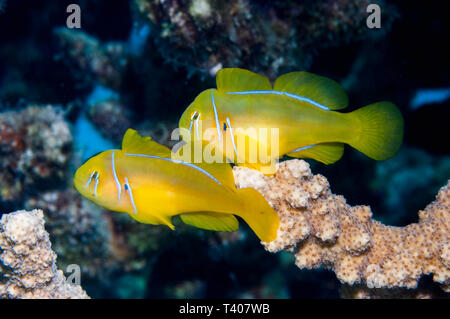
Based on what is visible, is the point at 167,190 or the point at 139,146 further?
the point at 139,146

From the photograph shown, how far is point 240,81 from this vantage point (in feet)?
8.33

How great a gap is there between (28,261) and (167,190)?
1.10m

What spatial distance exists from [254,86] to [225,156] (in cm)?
58

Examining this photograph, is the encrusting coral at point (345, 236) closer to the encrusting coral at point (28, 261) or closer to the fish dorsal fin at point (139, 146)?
the fish dorsal fin at point (139, 146)

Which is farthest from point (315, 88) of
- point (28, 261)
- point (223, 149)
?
point (28, 261)

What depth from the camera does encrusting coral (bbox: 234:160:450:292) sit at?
2.42 meters

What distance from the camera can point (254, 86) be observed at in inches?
100

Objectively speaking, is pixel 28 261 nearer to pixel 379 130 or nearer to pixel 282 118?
pixel 282 118

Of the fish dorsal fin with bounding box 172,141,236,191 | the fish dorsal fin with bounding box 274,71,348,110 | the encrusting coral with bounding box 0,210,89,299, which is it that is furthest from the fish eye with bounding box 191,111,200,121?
the encrusting coral with bounding box 0,210,89,299

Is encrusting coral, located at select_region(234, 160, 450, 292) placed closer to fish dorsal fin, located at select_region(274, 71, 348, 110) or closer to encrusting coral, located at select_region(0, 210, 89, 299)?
fish dorsal fin, located at select_region(274, 71, 348, 110)

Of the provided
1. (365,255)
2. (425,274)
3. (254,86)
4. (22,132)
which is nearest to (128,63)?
(22,132)

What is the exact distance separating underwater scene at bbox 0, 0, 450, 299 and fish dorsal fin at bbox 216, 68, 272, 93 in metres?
0.01
